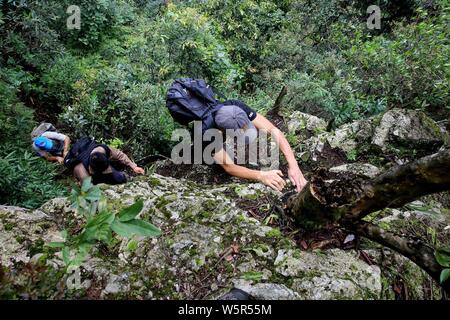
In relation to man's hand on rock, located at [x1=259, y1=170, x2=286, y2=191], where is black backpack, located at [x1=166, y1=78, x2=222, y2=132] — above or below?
above

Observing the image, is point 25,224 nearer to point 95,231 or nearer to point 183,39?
point 95,231

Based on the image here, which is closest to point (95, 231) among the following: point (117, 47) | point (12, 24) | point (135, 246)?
point (135, 246)

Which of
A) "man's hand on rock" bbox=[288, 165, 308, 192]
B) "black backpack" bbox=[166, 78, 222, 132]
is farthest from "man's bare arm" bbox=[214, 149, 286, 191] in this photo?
"black backpack" bbox=[166, 78, 222, 132]

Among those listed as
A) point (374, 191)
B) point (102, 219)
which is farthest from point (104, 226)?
point (374, 191)

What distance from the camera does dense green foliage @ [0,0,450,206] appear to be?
21.6 feet

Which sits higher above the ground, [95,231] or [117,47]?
[117,47]

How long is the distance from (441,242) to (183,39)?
669cm

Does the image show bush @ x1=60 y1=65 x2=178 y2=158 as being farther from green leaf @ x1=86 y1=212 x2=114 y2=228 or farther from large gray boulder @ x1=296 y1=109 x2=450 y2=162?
green leaf @ x1=86 y1=212 x2=114 y2=228

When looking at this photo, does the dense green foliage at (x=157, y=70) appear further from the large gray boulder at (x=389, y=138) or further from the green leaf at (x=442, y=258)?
the green leaf at (x=442, y=258)

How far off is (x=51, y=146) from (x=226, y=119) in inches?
134

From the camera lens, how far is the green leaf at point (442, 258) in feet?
6.52

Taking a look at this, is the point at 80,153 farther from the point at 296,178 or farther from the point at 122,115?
the point at 296,178

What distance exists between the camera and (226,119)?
4.44 m

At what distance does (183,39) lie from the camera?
310 inches
